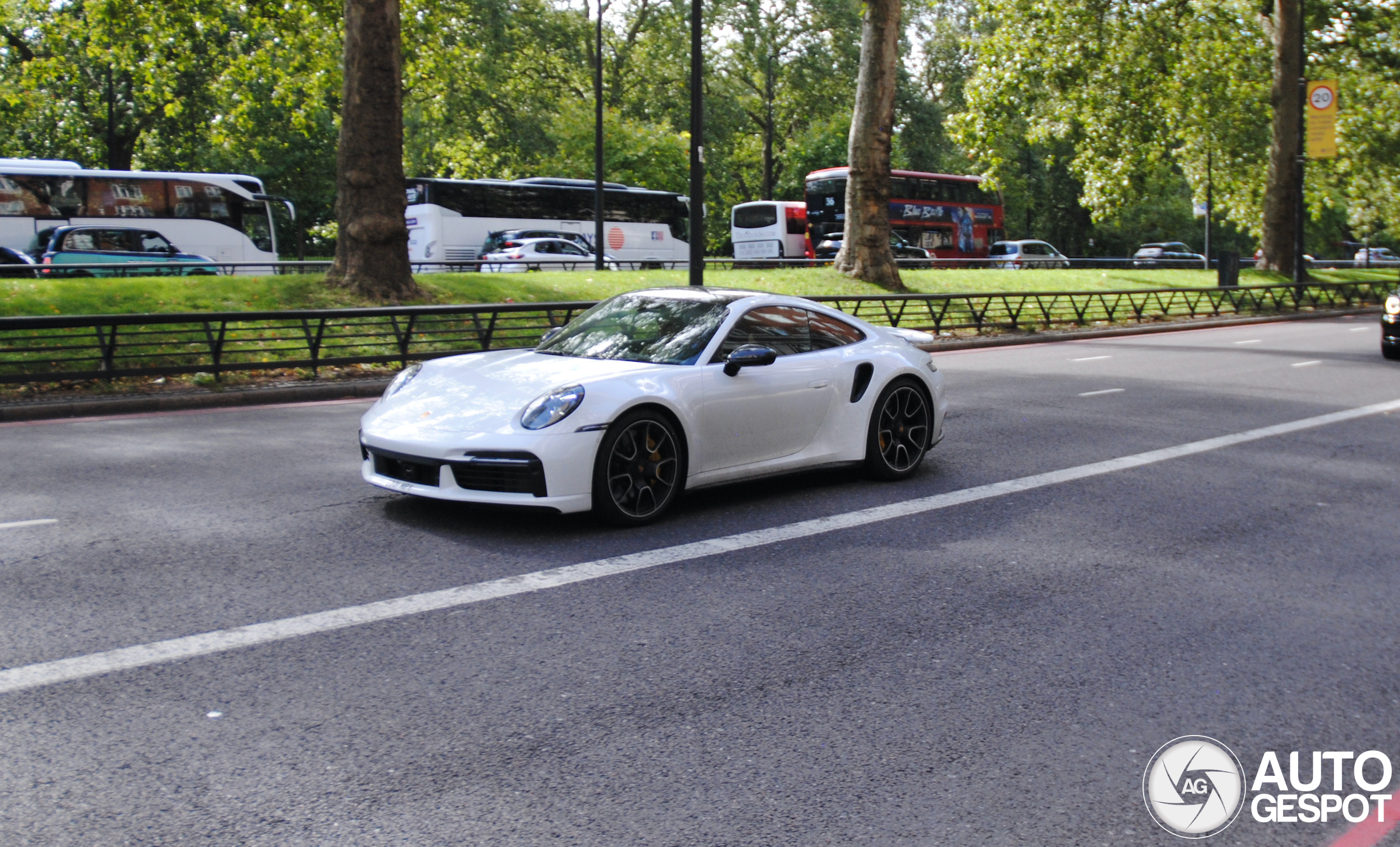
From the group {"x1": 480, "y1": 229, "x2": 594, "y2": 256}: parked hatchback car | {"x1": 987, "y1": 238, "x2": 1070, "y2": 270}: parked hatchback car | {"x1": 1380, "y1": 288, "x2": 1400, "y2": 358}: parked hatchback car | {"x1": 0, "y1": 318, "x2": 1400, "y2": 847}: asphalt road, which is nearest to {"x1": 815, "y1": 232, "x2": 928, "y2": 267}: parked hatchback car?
{"x1": 987, "y1": 238, "x2": 1070, "y2": 270}: parked hatchback car

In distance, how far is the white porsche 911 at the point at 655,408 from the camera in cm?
596

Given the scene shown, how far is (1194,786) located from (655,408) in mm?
3538

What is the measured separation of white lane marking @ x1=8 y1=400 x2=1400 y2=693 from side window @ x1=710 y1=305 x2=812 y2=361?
1.13 metres

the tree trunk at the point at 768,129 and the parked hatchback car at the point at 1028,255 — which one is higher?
the tree trunk at the point at 768,129

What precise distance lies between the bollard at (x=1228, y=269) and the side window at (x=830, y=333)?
26.8 m

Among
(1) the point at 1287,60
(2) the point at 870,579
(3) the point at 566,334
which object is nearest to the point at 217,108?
(1) the point at 1287,60

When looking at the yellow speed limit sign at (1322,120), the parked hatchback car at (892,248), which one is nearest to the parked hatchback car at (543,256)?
the parked hatchback car at (892,248)

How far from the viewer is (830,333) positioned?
7.62 m

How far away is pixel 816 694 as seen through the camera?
4027 millimetres

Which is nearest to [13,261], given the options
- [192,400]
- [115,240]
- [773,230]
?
[115,240]

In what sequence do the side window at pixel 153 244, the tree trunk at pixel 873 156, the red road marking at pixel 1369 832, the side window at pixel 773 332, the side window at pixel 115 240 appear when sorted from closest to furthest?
1. the red road marking at pixel 1369 832
2. the side window at pixel 773 332
3. the tree trunk at pixel 873 156
4. the side window at pixel 115 240
5. the side window at pixel 153 244

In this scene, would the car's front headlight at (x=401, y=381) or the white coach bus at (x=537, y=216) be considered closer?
the car's front headlight at (x=401, y=381)

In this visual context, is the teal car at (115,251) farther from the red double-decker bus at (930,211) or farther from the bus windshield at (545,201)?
the red double-decker bus at (930,211)

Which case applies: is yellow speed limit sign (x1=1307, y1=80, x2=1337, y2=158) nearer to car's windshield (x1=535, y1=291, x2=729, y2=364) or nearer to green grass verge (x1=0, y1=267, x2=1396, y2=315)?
green grass verge (x1=0, y1=267, x2=1396, y2=315)
